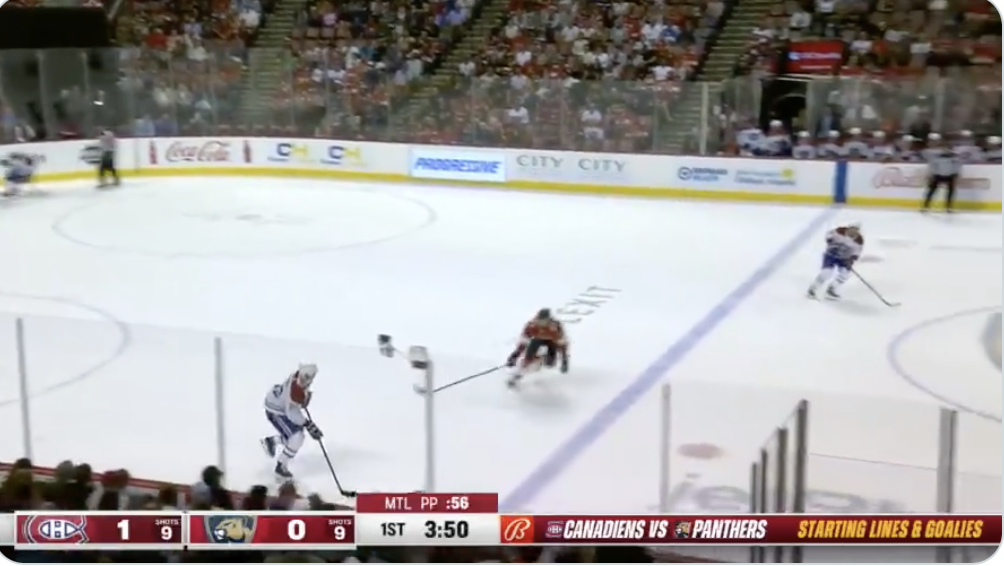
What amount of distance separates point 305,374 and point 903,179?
35.1 ft

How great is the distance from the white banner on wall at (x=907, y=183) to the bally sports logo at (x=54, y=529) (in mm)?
12114

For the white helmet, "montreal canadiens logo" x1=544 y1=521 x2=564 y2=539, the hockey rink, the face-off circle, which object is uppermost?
the white helmet

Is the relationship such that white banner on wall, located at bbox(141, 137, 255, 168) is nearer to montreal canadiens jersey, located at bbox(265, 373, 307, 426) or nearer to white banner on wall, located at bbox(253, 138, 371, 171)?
white banner on wall, located at bbox(253, 138, 371, 171)

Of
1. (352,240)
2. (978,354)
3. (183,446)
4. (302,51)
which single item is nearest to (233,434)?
(183,446)

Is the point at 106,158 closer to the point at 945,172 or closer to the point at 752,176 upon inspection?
the point at 752,176

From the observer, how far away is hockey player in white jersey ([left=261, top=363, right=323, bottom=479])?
5598 mm

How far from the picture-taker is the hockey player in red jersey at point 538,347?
7082 millimetres

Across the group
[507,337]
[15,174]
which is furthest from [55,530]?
[15,174]

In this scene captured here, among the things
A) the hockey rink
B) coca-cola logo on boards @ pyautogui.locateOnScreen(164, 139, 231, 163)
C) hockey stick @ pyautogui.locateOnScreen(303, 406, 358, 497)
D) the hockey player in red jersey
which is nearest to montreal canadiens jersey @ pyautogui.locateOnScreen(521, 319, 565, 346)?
the hockey player in red jersey

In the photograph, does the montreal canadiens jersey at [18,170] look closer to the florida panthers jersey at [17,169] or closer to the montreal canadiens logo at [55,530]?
the florida panthers jersey at [17,169]

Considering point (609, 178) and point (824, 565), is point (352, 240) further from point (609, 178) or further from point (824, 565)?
point (824, 565)

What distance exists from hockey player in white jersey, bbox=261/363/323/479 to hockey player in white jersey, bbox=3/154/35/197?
1122 cm

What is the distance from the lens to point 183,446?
6.11 metres

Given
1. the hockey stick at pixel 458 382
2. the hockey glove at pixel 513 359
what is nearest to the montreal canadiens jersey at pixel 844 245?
the hockey glove at pixel 513 359
